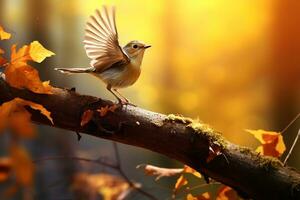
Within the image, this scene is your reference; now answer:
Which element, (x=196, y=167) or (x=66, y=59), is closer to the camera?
(x=196, y=167)

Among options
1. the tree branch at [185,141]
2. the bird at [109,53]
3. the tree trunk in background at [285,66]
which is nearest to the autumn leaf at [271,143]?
the tree branch at [185,141]

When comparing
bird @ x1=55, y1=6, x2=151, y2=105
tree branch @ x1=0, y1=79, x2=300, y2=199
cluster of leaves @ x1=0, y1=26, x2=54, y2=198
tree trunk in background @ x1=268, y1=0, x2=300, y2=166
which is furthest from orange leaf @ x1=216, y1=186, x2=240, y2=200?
tree trunk in background @ x1=268, y1=0, x2=300, y2=166

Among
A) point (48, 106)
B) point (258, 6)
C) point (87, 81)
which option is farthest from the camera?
point (258, 6)

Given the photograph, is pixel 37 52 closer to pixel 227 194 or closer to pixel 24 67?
pixel 24 67

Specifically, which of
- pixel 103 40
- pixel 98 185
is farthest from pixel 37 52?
pixel 98 185

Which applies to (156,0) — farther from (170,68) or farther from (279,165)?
(279,165)

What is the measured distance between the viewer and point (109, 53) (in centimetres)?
75

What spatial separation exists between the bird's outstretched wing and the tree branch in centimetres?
9

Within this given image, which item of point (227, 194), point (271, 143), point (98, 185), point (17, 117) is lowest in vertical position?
point (98, 185)

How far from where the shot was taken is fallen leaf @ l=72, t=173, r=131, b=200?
1.12 metres

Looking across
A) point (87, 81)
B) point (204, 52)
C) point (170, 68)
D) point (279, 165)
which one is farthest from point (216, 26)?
point (279, 165)

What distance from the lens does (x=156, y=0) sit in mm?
1271

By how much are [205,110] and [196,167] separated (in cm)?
62

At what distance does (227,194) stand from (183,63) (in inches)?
22.6
